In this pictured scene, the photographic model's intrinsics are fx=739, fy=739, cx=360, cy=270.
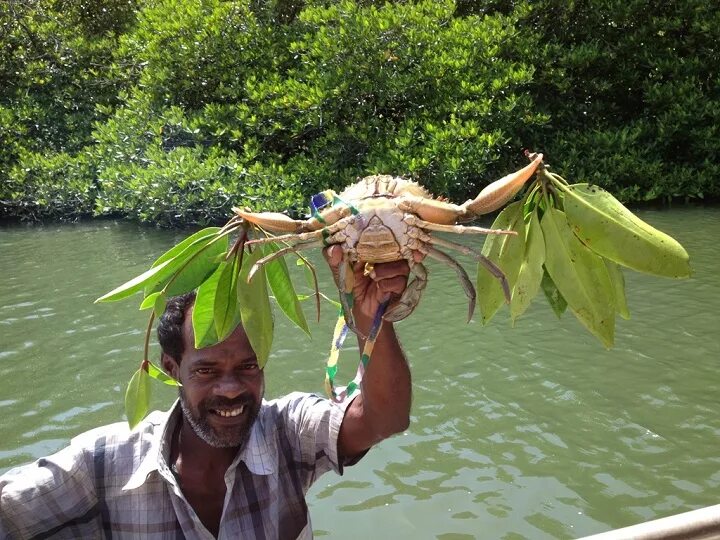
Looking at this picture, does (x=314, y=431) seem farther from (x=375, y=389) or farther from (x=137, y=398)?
(x=137, y=398)

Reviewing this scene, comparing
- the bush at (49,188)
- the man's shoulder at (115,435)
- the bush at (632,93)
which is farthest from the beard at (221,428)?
the bush at (49,188)

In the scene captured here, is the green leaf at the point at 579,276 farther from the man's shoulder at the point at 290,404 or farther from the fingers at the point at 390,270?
the man's shoulder at the point at 290,404

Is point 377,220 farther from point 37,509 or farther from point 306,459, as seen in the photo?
point 37,509

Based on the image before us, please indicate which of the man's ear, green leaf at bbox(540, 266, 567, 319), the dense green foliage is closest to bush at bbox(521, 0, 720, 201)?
the dense green foliage

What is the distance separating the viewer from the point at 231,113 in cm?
1102

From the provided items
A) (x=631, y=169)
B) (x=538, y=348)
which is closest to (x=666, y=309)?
(x=538, y=348)

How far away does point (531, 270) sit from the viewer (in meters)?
1.39

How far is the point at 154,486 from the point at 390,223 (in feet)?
3.58

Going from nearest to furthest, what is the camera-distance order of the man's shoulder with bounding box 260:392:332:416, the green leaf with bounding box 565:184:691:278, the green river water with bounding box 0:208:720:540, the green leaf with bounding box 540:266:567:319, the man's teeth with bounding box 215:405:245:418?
the green leaf with bounding box 565:184:691:278 < the green leaf with bounding box 540:266:567:319 < the man's teeth with bounding box 215:405:245:418 < the man's shoulder with bounding box 260:392:332:416 < the green river water with bounding box 0:208:720:540

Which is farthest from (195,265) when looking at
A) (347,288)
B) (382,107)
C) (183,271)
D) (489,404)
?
(382,107)

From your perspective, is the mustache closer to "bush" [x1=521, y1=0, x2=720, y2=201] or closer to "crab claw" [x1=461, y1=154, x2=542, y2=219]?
"crab claw" [x1=461, y1=154, x2=542, y2=219]

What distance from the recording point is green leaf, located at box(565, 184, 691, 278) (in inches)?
50.9

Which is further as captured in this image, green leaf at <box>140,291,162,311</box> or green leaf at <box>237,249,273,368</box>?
green leaf at <box>140,291,162,311</box>

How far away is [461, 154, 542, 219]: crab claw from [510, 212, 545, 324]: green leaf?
9 centimetres
